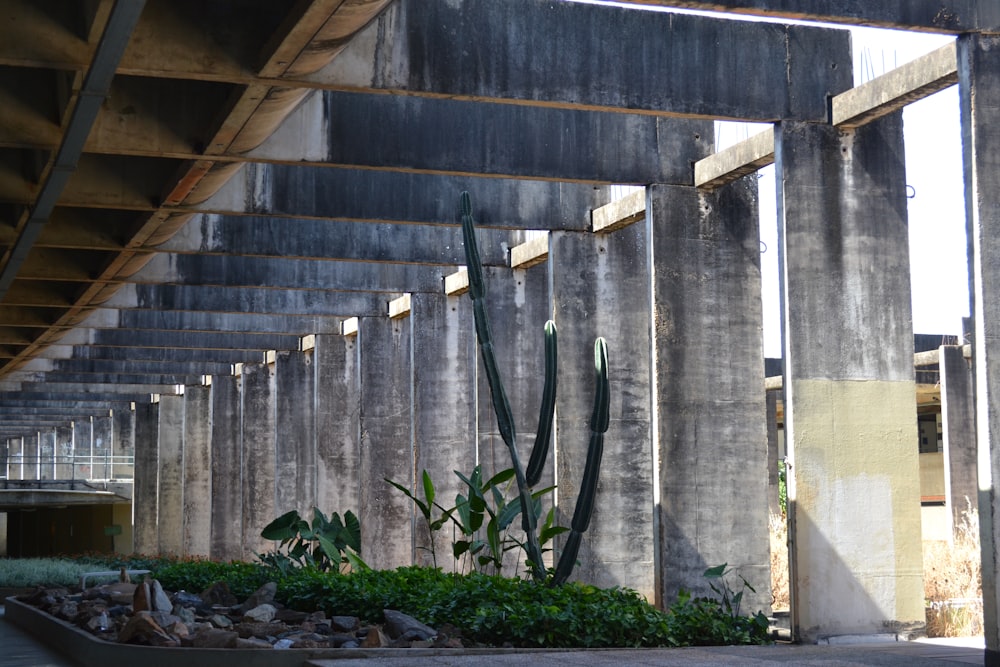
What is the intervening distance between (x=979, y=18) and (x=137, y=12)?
20.5 ft

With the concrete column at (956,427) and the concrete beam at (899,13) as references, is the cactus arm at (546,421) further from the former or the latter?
the concrete column at (956,427)

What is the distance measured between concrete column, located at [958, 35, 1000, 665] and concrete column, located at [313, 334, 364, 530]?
16527 millimetres

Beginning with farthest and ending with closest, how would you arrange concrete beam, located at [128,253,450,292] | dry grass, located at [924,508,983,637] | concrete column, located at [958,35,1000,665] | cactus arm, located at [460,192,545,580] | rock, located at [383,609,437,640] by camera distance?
concrete beam, located at [128,253,450,292], dry grass, located at [924,508,983,637], cactus arm, located at [460,192,545,580], rock, located at [383,609,437,640], concrete column, located at [958,35,1000,665]

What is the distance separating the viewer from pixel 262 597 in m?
12.7

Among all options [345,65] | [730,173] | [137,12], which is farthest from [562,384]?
[137,12]

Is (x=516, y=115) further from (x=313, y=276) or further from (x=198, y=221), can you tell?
(x=313, y=276)

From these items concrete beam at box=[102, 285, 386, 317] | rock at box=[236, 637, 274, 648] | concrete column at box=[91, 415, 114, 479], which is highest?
concrete beam at box=[102, 285, 386, 317]

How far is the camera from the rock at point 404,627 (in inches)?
378

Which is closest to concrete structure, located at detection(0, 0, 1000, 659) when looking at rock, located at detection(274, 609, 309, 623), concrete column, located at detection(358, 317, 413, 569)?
concrete column, located at detection(358, 317, 413, 569)

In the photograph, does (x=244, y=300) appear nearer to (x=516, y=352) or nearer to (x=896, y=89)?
(x=516, y=352)

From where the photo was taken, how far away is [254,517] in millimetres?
29062

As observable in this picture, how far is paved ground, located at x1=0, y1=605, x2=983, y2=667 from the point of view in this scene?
25.8 ft

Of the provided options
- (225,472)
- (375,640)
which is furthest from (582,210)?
(225,472)

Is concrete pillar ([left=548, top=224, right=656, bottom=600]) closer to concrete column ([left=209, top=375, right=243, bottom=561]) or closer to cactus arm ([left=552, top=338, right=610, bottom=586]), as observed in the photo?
cactus arm ([left=552, top=338, right=610, bottom=586])
